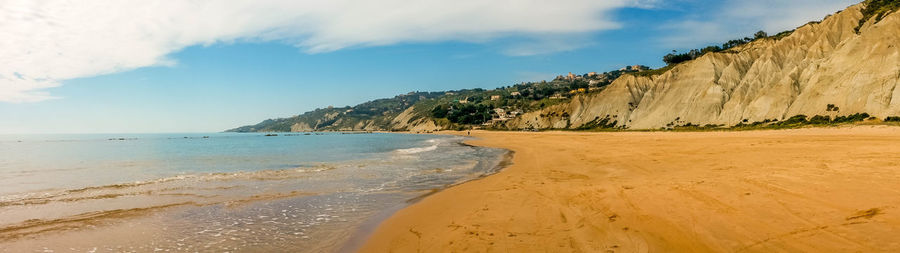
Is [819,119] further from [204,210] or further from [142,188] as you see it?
[142,188]

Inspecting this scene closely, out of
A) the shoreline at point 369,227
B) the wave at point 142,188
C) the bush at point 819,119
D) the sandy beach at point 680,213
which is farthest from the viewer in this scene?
the bush at point 819,119

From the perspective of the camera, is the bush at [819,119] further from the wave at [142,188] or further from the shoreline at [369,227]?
the wave at [142,188]

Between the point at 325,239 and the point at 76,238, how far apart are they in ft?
17.5

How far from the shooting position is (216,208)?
10789mm

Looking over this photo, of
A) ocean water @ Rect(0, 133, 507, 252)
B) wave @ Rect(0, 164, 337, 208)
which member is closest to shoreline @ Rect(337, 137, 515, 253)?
ocean water @ Rect(0, 133, 507, 252)

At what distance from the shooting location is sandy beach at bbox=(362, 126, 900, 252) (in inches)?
225

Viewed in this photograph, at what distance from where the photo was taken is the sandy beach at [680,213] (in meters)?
5.71

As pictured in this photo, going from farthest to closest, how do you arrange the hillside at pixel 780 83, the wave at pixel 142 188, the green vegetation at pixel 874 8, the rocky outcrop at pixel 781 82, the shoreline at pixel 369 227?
Result: the green vegetation at pixel 874 8 < the hillside at pixel 780 83 < the rocky outcrop at pixel 781 82 < the wave at pixel 142 188 < the shoreline at pixel 369 227

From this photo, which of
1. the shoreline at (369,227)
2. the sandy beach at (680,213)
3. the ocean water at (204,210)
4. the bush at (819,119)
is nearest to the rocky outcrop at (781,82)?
the bush at (819,119)

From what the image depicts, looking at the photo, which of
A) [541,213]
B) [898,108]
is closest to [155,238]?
[541,213]

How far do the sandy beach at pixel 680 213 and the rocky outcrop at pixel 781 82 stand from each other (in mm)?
31117

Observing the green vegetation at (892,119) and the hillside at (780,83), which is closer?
the green vegetation at (892,119)

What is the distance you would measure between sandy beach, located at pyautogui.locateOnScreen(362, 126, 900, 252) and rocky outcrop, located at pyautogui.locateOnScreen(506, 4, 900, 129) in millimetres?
31117

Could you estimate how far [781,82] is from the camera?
44500 mm
